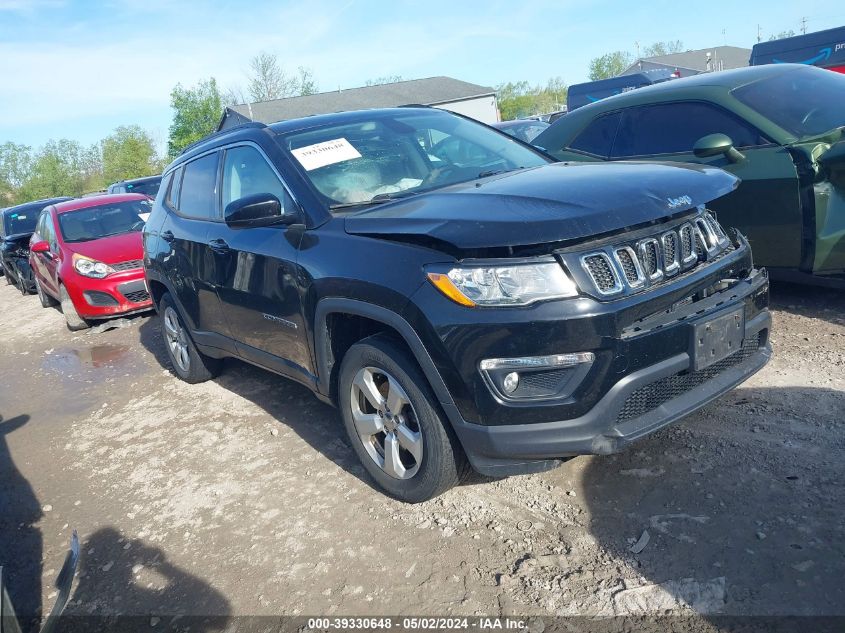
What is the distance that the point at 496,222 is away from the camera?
2.64 meters

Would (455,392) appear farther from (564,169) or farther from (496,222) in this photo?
(564,169)

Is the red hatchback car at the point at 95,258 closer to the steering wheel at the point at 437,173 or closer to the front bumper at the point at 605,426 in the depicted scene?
the steering wheel at the point at 437,173

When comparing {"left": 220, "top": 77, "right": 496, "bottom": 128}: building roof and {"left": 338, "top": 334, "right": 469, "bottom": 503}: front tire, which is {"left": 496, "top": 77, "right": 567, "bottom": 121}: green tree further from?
{"left": 338, "top": 334, "right": 469, "bottom": 503}: front tire

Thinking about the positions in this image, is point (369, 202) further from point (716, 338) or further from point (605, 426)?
point (716, 338)

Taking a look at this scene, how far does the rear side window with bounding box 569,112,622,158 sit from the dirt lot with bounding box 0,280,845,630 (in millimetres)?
1920

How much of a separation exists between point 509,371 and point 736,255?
129 centimetres

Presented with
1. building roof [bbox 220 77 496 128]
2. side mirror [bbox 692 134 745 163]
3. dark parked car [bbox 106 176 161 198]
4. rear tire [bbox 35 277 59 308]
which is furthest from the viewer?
building roof [bbox 220 77 496 128]

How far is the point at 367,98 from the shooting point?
54.2 meters

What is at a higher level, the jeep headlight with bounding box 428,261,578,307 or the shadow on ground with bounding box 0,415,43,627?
A: the jeep headlight with bounding box 428,261,578,307

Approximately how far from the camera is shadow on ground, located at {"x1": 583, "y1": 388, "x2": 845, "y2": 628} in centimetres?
244

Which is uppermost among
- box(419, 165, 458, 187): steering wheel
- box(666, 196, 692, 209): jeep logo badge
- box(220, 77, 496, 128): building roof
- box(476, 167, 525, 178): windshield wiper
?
box(220, 77, 496, 128): building roof

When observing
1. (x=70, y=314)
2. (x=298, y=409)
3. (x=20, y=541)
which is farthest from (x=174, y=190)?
(x=70, y=314)

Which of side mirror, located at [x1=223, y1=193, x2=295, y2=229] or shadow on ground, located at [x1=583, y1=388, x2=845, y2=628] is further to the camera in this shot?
side mirror, located at [x1=223, y1=193, x2=295, y2=229]

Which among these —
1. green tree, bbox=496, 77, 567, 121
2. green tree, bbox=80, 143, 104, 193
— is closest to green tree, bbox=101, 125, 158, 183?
Result: green tree, bbox=80, 143, 104, 193
